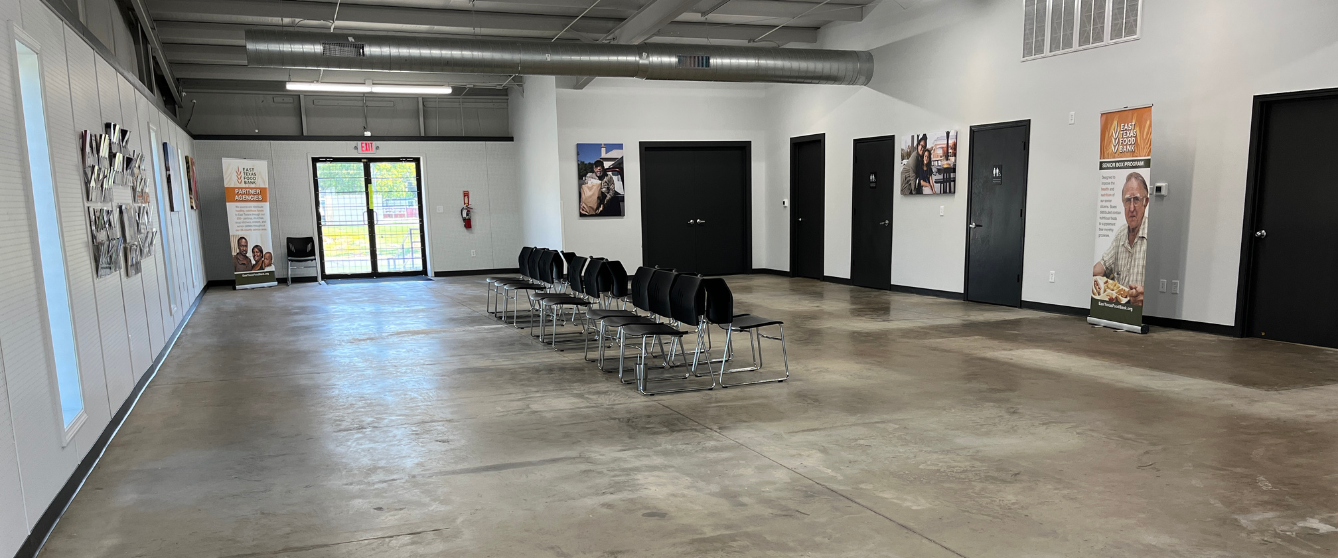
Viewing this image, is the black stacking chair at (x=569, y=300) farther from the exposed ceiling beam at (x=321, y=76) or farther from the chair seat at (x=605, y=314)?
the exposed ceiling beam at (x=321, y=76)

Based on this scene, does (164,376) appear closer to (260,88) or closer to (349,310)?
(349,310)

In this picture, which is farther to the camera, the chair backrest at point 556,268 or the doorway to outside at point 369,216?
the doorway to outside at point 369,216

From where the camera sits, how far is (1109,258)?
717cm

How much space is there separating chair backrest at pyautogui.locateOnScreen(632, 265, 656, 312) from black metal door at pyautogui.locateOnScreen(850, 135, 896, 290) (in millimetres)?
5184

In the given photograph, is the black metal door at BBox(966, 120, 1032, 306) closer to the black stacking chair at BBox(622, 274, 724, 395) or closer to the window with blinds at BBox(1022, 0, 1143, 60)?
the window with blinds at BBox(1022, 0, 1143, 60)

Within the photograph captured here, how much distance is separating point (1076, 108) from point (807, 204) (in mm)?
4689

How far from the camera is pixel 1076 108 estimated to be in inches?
307

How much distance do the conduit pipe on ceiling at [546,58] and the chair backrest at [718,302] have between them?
15.0 ft

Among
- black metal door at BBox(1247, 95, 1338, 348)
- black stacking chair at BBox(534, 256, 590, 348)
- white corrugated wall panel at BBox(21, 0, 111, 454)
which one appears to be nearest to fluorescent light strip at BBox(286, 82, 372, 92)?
black stacking chair at BBox(534, 256, 590, 348)

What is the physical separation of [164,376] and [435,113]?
30.9ft

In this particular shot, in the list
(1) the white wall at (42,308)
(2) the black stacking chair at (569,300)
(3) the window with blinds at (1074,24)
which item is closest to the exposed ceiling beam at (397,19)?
(1) the white wall at (42,308)

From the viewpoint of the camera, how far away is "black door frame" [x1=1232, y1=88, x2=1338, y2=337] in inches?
249

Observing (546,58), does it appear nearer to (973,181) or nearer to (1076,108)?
(973,181)

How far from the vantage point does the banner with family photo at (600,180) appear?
1188cm
